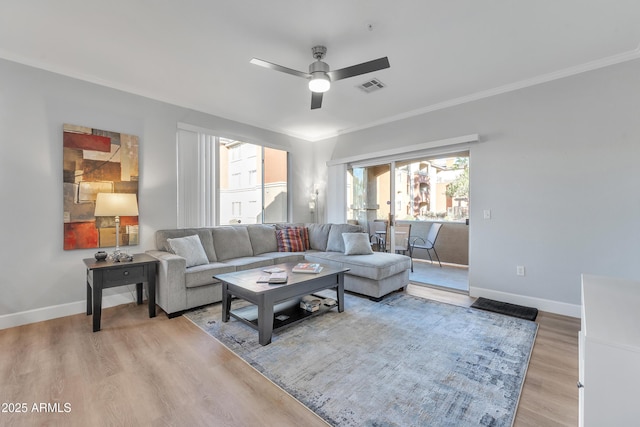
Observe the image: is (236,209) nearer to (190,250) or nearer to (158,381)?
(190,250)

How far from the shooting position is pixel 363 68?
227 centimetres

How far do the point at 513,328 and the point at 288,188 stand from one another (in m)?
4.06

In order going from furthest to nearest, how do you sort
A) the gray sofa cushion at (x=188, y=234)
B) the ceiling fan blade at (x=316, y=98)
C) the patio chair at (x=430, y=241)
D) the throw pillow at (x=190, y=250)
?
the patio chair at (x=430, y=241), the gray sofa cushion at (x=188, y=234), the throw pillow at (x=190, y=250), the ceiling fan blade at (x=316, y=98)

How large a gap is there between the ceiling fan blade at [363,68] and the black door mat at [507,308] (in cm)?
287

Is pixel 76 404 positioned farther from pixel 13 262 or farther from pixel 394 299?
pixel 394 299

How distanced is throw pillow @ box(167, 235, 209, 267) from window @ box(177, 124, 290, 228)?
0.64 m

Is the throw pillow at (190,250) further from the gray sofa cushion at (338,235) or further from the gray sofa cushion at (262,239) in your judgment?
the gray sofa cushion at (338,235)

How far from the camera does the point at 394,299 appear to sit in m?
3.56

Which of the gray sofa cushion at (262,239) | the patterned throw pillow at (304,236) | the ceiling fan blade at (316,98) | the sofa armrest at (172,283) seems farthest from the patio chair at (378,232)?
the sofa armrest at (172,283)

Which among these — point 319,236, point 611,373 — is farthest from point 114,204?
point 611,373

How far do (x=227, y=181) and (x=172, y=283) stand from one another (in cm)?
245

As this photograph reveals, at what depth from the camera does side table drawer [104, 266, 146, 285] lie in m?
2.71

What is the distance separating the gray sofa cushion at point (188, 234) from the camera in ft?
11.5

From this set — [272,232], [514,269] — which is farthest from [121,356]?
[514,269]
